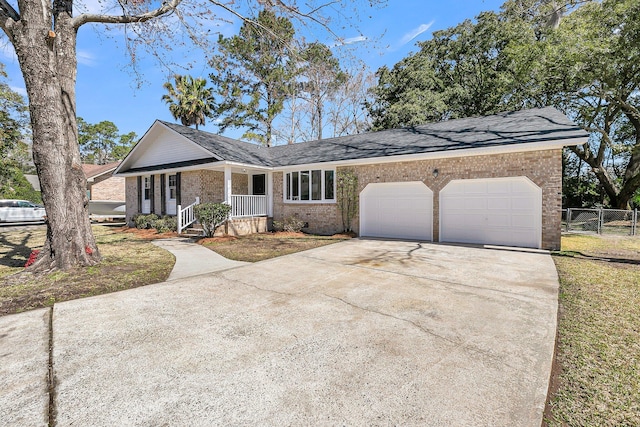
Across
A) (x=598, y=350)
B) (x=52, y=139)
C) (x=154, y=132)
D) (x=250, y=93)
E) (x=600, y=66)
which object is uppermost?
(x=250, y=93)

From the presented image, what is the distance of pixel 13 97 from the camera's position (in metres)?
17.7

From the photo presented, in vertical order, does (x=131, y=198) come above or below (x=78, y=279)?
above

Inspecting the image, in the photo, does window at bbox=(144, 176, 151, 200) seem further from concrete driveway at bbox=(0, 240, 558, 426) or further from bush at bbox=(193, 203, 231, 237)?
concrete driveway at bbox=(0, 240, 558, 426)

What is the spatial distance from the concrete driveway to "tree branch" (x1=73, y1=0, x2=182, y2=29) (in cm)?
691

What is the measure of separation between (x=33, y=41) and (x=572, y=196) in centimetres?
2923

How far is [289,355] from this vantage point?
3.00 m

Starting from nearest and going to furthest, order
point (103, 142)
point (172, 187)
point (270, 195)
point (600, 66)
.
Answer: point (270, 195), point (600, 66), point (172, 187), point (103, 142)

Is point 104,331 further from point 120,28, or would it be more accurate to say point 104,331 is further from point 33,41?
point 120,28

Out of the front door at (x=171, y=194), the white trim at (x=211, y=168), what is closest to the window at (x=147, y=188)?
the white trim at (x=211, y=168)

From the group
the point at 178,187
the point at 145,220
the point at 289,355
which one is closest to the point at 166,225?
the point at 178,187

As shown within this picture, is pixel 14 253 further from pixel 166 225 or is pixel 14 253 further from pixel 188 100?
pixel 188 100

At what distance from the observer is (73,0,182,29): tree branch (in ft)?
23.7

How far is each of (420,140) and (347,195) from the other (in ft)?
12.2

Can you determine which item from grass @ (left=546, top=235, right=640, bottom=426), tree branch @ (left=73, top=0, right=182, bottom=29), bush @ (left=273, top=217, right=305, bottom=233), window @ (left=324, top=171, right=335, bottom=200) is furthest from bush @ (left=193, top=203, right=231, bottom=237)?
grass @ (left=546, top=235, right=640, bottom=426)
